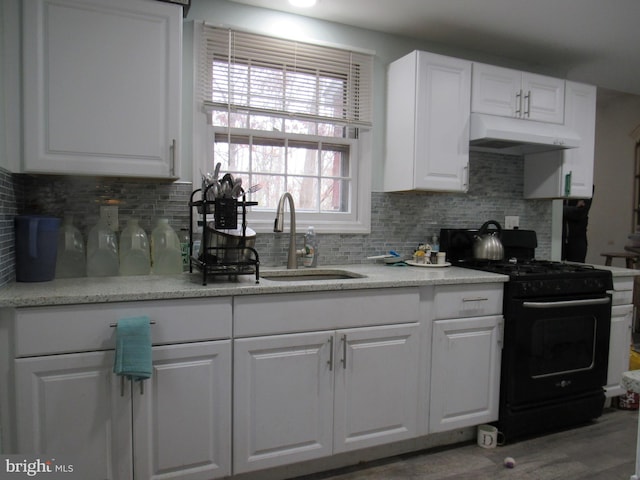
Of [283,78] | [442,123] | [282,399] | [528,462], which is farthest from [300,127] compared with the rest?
[528,462]

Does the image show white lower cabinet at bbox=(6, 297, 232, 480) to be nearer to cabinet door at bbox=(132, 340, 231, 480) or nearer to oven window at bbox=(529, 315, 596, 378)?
cabinet door at bbox=(132, 340, 231, 480)

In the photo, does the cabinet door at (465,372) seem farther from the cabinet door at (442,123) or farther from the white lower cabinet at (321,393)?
the cabinet door at (442,123)

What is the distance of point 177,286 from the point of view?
177 centimetres

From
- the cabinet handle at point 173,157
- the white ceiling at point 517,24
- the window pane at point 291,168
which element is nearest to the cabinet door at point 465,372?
the window pane at point 291,168

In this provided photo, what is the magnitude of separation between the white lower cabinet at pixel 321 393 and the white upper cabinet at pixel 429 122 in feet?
3.07

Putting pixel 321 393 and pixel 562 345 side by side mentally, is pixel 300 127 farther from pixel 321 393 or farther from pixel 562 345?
pixel 562 345

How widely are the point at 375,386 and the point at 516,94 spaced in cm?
202

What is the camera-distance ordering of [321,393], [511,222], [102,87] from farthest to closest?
[511,222] → [321,393] → [102,87]

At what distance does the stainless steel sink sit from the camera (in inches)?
92.9

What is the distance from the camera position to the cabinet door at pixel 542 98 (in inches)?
110

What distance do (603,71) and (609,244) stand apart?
3304mm

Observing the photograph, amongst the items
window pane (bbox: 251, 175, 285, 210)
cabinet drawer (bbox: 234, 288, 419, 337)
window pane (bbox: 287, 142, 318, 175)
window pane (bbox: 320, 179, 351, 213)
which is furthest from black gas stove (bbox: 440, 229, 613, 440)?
window pane (bbox: 251, 175, 285, 210)

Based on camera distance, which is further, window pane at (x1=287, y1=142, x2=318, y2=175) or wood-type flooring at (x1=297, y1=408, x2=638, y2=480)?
window pane at (x1=287, y1=142, x2=318, y2=175)

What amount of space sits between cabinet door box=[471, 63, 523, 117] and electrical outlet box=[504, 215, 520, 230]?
772mm
